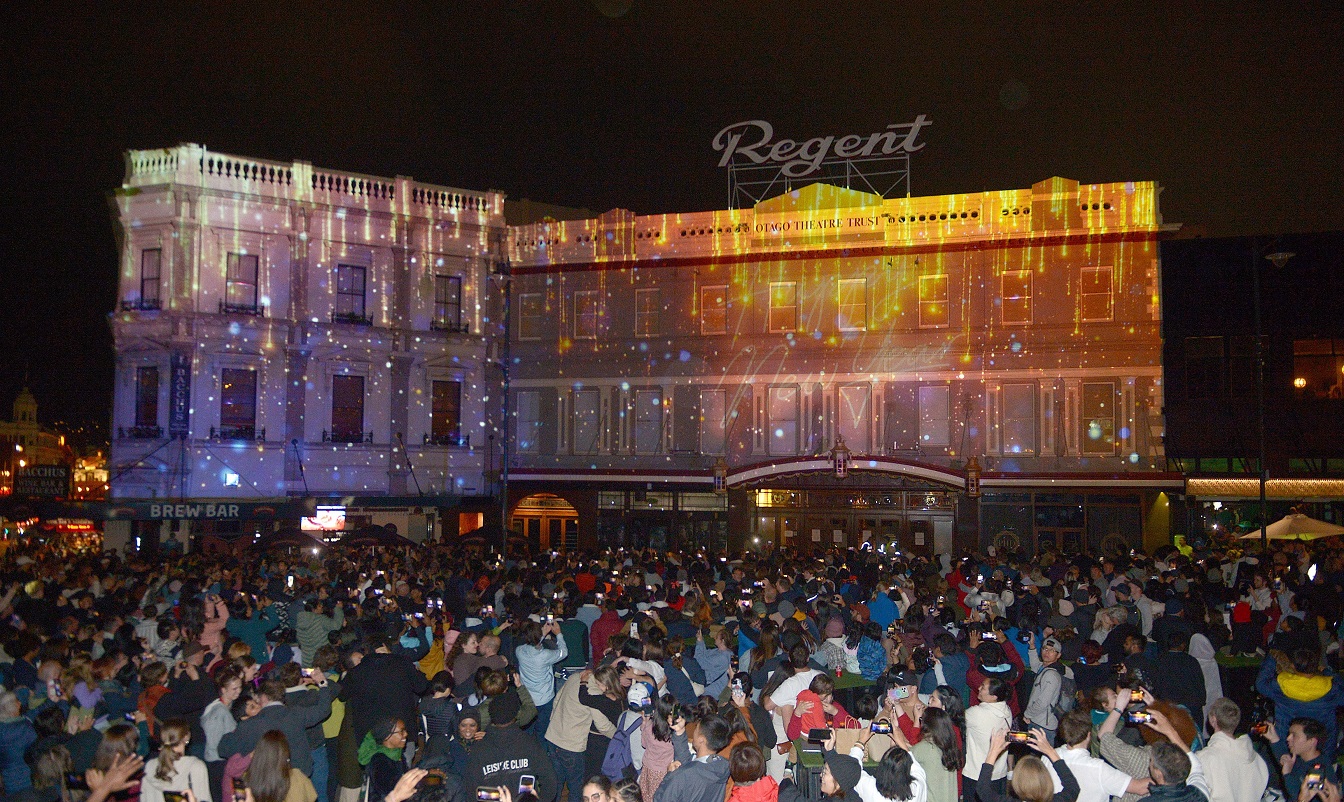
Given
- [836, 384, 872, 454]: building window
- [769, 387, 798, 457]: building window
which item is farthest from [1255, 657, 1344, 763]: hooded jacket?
[769, 387, 798, 457]: building window

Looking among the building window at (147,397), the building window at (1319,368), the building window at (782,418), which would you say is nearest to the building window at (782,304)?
the building window at (782,418)

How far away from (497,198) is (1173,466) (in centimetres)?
2339

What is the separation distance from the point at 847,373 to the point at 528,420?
35.9 ft

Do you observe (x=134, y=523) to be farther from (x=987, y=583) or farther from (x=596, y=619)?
(x=987, y=583)

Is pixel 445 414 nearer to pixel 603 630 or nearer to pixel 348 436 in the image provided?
pixel 348 436

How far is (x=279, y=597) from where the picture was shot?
16031mm

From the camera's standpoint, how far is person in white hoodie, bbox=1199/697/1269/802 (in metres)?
7.03

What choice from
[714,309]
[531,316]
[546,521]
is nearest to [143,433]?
[531,316]

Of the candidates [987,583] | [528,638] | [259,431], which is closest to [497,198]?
[259,431]

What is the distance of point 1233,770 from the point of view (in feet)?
23.2

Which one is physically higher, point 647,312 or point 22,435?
point 647,312

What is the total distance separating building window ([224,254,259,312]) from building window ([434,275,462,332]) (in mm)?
5637

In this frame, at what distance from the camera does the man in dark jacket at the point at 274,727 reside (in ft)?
25.9

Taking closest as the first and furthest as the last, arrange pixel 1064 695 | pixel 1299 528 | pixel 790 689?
pixel 790 689 → pixel 1064 695 → pixel 1299 528
